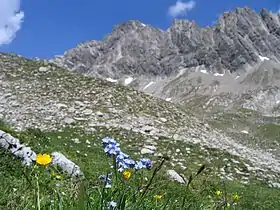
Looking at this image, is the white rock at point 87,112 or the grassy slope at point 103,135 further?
the white rock at point 87,112

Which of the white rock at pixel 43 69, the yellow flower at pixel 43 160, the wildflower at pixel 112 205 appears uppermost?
the white rock at pixel 43 69

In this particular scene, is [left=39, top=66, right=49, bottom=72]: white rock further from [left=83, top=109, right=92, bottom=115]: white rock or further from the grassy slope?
[left=83, top=109, right=92, bottom=115]: white rock

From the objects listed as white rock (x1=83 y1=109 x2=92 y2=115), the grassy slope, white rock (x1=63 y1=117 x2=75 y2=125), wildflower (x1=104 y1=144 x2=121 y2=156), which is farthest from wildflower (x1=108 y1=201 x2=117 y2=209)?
white rock (x1=83 y1=109 x2=92 y2=115)

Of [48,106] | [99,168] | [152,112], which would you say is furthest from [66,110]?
[99,168]

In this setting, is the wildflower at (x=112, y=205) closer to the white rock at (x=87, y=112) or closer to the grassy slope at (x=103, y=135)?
the grassy slope at (x=103, y=135)

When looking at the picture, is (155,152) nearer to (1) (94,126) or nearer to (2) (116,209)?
(1) (94,126)

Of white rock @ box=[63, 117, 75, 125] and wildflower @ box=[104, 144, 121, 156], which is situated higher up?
white rock @ box=[63, 117, 75, 125]

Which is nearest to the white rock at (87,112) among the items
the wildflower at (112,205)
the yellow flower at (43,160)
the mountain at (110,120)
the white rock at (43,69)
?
the mountain at (110,120)

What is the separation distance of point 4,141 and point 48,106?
45.9ft

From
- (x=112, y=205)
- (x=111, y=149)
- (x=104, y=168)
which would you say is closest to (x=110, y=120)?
(x=104, y=168)

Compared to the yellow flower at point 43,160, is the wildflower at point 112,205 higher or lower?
lower

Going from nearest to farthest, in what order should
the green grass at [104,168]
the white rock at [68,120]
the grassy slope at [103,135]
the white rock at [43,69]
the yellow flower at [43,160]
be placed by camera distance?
the yellow flower at [43,160]
the green grass at [104,168]
the grassy slope at [103,135]
the white rock at [68,120]
the white rock at [43,69]

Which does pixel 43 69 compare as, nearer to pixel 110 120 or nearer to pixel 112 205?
pixel 110 120

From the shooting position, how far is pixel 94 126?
23.6m
